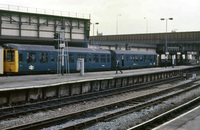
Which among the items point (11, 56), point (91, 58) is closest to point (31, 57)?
point (11, 56)

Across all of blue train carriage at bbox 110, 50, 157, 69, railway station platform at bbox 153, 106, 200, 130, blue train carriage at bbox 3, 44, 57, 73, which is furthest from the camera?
blue train carriage at bbox 110, 50, 157, 69

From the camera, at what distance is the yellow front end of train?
24.9 m

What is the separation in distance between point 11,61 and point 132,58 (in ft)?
69.0

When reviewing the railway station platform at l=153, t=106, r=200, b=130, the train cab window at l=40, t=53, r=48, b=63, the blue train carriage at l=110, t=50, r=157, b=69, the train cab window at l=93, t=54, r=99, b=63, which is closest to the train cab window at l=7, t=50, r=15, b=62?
the train cab window at l=40, t=53, r=48, b=63

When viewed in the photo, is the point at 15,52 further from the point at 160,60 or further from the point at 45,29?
the point at 160,60

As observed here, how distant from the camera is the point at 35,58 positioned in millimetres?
26719

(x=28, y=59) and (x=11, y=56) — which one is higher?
(x=11, y=56)

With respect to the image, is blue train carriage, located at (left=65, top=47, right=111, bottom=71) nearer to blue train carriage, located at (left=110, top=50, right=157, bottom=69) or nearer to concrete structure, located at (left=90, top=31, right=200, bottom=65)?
blue train carriage, located at (left=110, top=50, right=157, bottom=69)

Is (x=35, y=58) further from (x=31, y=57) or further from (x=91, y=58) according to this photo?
(x=91, y=58)

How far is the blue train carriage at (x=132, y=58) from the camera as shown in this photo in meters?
38.1

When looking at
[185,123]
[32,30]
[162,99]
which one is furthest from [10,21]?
[185,123]

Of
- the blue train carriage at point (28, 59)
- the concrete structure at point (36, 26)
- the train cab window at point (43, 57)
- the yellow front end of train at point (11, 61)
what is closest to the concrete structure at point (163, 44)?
the concrete structure at point (36, 26)

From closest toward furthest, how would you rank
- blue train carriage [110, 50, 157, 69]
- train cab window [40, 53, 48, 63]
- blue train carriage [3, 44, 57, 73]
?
blue train carriage [3, 44, 57, 73], train cab window [40, 53, 48, 63], blue train carriage [110, 50, 157, 69]

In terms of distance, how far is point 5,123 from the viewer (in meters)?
11.0
